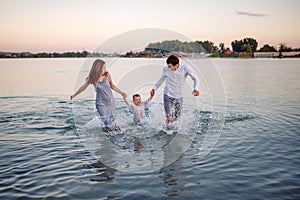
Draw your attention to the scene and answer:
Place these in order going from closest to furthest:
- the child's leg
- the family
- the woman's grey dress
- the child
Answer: the family < the woman's grey dress < the child's leg < the child

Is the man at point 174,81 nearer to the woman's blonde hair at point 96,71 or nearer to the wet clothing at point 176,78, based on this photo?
the wet clothing at point 176,78

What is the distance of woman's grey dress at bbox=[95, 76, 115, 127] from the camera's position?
30.7ft

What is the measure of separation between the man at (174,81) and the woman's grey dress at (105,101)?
1.61 m

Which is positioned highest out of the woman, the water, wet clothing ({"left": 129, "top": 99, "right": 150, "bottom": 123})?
the woman

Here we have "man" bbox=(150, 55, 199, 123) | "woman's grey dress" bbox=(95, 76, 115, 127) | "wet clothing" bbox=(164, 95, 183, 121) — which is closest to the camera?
"man" bbox=(150, 55, 199, 123)

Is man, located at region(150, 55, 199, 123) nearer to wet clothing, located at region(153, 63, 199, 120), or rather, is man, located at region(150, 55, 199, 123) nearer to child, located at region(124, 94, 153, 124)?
wet clothing, located at region(153, 63, 199, 120)

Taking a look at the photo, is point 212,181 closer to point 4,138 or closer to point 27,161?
point 27,161

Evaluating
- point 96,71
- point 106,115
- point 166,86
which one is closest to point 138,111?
point 106,115

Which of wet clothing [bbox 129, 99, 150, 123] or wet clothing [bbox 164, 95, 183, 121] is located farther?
wet clothing [bbox 129, 99, 150, 123]

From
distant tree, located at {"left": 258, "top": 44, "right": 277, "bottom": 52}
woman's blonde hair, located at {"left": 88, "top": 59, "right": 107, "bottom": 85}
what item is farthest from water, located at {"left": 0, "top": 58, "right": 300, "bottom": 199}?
distant tree, located at {"left": 258, "top": 44, "right": 277, "bottom": 52}

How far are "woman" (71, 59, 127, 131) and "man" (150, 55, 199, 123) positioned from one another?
4.46 ft

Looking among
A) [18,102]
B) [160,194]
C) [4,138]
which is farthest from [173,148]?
[18,102]

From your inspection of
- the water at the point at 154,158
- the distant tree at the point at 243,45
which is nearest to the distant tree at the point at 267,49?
the distant tree at the point at 243,45

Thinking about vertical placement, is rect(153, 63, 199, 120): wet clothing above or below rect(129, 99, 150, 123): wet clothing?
above
